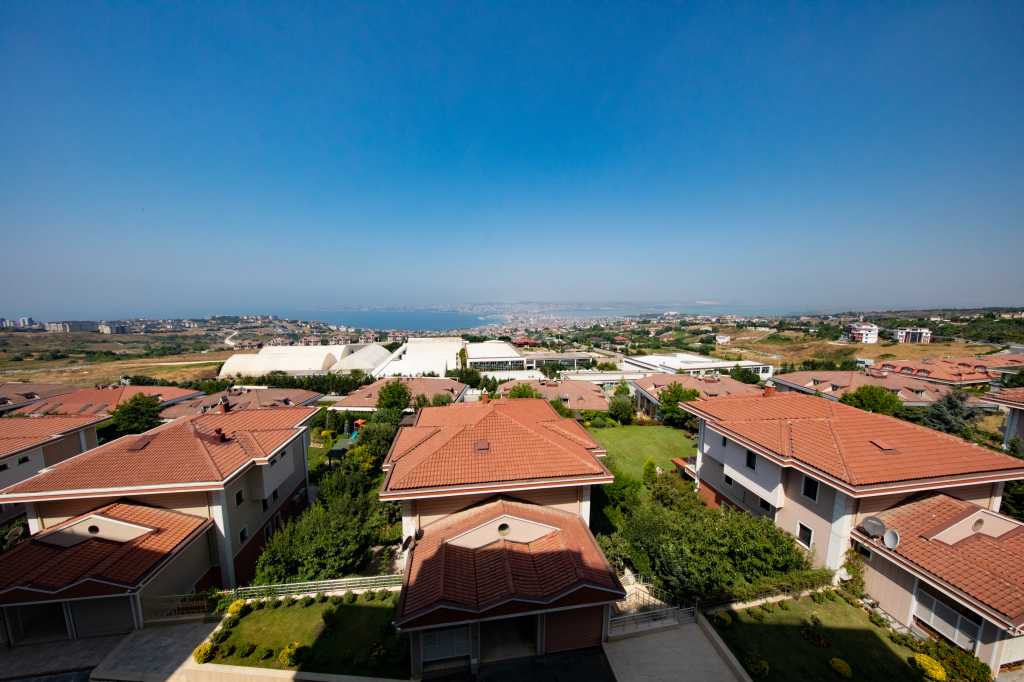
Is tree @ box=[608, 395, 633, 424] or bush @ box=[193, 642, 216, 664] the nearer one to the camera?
bush @ box=[193, 642, 216, 664]

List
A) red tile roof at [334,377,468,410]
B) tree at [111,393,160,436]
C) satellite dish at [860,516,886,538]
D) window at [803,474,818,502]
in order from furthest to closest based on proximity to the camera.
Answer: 1. red tile roof at [334,377,468,410]
2. tree at [111,393,160,436]
3. window at [803,474,818,502]
4. satellite dish at [860,516,886,538]

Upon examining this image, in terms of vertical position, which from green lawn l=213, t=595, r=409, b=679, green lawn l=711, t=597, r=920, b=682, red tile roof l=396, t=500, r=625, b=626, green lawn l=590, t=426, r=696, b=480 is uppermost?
red tile roof l=396, t=500, r=625, b=626

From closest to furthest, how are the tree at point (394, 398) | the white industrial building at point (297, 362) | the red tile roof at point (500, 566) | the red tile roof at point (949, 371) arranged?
the red tile roof at point (500, 566) → the tree at point (394, 398) → the red tile roof at point (949, 371) → the white industrial building at point (297, 362)

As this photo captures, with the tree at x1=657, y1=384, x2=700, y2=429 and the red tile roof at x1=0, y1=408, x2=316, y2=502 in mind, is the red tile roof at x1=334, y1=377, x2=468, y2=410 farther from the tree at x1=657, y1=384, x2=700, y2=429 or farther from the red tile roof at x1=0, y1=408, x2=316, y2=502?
the red tile roof at x1=0, y1=408, x2=316, y2=502

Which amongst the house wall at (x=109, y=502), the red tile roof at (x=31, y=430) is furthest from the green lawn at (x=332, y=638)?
the red tile roof at (x=31, y=430)

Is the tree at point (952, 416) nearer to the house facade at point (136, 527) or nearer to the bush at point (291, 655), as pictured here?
the bush at point (291, 655)

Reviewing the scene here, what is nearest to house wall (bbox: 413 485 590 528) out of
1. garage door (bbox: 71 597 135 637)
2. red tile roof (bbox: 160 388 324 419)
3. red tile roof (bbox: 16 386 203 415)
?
garage door (bbox: 71 597 135 637)

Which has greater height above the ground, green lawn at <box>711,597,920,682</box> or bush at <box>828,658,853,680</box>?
bush at <box>828,658,853,680</box>
